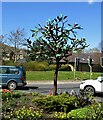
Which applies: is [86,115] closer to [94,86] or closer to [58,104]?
[58,104]

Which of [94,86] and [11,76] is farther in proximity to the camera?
[11,76]

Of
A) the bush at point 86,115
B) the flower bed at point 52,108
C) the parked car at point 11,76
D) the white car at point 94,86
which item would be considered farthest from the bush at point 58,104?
the parked car at point 11,76

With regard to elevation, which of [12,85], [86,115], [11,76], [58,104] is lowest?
[86,115]

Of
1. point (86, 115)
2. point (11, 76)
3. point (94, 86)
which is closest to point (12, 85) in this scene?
point (11, 76)

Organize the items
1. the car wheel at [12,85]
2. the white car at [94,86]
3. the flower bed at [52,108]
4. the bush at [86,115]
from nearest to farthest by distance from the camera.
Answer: the bush at [86,115]
the flower bed at [52,108]
the white car at [94,86]
the car wheel at [12,85]

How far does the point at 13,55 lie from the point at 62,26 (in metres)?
55.7

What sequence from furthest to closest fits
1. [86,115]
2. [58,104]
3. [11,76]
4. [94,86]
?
1. [11,76]
2. [94,86]
3. [58,104]
4. [86,115]

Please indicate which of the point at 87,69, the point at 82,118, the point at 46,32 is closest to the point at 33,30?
the point at 46,32

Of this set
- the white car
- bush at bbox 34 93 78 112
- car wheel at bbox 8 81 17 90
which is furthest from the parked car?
bush at bbox 34 93 78 112

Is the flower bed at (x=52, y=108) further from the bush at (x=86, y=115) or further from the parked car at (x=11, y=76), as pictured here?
the parked car at (x=11, y=76)

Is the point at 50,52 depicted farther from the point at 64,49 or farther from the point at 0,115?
the point at 0,115

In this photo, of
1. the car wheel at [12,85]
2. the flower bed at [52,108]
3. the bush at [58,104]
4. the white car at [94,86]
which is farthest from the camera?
the car wheel at [12,85]

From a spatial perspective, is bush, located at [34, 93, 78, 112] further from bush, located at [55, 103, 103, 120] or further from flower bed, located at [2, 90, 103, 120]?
bush, located at [55, 103, 103, 120]

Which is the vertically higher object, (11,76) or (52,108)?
(11,76)
